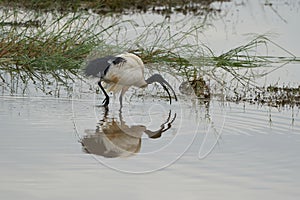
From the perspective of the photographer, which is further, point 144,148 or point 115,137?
point 115,137

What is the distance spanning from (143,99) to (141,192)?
12.9 feet

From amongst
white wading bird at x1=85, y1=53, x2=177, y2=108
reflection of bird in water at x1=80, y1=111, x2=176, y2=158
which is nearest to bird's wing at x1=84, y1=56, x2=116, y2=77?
white wading bird at x1=85, y1=53, x2=177, y2=108

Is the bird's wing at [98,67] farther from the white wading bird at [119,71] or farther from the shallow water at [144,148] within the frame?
the shallow water at [144,148]

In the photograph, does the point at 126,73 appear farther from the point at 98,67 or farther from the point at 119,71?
the point at 98,67

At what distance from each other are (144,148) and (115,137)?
0.48 metres

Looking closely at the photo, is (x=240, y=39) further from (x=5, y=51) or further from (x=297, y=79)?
(x=5, y=51)

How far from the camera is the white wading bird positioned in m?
7.97

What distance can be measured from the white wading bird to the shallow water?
10.3 inches

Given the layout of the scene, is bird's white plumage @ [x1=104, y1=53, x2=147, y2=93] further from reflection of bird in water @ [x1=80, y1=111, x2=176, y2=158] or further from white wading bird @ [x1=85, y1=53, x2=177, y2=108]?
reflection of bird in water @ [x1=80, y1=111, x2=176, y2=158]

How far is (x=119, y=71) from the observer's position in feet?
26.3

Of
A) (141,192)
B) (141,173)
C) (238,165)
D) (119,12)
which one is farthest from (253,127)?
(119,12)

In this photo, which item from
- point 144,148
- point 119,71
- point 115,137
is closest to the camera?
point 144,148

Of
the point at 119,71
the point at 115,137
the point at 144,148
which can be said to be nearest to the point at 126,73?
the point at 119,71

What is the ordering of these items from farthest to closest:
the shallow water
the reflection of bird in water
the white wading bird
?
the white wading bird
the reflection of bird in water
the shallow water
